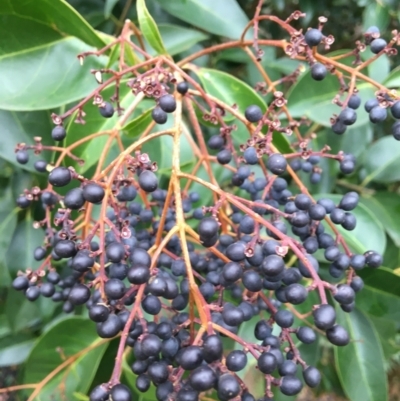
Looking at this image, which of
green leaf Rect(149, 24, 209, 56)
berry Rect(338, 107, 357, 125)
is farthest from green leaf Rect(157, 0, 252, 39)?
berry Rect(338, 107, 357, 125)

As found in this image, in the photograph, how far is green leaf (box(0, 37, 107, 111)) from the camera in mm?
777

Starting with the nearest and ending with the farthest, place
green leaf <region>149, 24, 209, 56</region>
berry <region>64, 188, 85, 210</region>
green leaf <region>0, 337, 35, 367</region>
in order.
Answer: berry <region>64, 188, 85, 210</region> < green leaf <region>149, 24, 209, 56</region> < green leaf <region>0, 337, 35, 367</region>

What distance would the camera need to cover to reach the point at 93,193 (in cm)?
51

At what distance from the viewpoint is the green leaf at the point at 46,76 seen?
0.78 metres

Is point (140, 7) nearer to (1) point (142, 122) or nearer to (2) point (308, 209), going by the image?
(1) point (142, 122)

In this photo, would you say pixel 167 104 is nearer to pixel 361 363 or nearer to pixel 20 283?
pixel 20 283

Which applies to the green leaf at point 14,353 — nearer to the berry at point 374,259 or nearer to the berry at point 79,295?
the berry at point 79,295

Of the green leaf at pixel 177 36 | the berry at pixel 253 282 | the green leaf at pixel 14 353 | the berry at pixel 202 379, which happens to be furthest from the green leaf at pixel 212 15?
the green leaf at pixel 14 353

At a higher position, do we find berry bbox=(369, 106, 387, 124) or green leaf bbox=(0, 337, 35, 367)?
berry bbox=(369, 106, 387, 124)

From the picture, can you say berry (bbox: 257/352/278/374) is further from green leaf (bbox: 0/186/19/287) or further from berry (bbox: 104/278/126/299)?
green leaf (bbox: 0/186/19/287)

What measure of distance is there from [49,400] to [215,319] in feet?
1.91

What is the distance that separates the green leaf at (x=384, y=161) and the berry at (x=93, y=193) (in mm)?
792

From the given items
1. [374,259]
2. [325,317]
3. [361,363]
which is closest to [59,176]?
[325,317]

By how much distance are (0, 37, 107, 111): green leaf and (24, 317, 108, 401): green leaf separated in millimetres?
450
